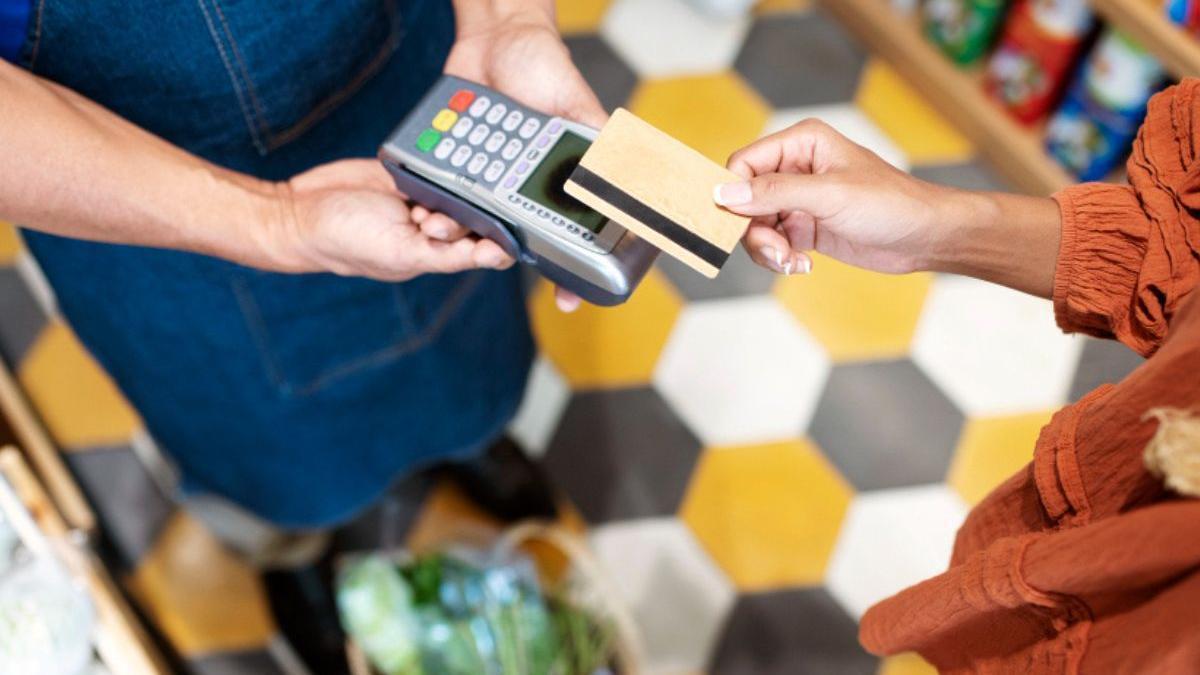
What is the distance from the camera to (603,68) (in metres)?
1.72

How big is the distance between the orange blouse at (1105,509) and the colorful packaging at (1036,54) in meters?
1.01

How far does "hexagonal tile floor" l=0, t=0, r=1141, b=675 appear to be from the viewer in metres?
1.32

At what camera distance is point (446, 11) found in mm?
824

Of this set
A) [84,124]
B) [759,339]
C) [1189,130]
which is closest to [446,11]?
[84,124]

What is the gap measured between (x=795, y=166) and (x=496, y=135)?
0.68 ft

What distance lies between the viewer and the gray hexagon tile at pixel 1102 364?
54 centimetres

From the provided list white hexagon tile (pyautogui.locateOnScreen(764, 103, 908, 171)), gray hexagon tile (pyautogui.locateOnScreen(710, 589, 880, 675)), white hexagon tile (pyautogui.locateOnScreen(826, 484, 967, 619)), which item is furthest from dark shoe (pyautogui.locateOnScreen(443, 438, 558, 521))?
white hexagon tile (pyautogui.locateOnScreen(764, 103, 908, 171))

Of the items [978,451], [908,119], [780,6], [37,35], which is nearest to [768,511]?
[978,451]

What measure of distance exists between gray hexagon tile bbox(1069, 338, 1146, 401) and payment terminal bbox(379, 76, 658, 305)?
0.90 ft

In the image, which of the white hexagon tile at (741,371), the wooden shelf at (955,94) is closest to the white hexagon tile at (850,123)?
the wooden shelf at (955,94)

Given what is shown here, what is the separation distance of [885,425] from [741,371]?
0.71 ft

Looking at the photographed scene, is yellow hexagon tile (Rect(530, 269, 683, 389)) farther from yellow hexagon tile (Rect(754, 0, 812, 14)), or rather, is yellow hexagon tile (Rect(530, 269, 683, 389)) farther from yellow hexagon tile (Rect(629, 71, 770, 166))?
yellow hexagon tile (Rect(754, 0, 812, 14))

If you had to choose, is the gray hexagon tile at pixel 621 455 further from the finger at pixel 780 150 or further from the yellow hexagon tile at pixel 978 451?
the finger at pixel 780 150

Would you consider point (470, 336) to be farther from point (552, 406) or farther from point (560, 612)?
point (552, 406)
